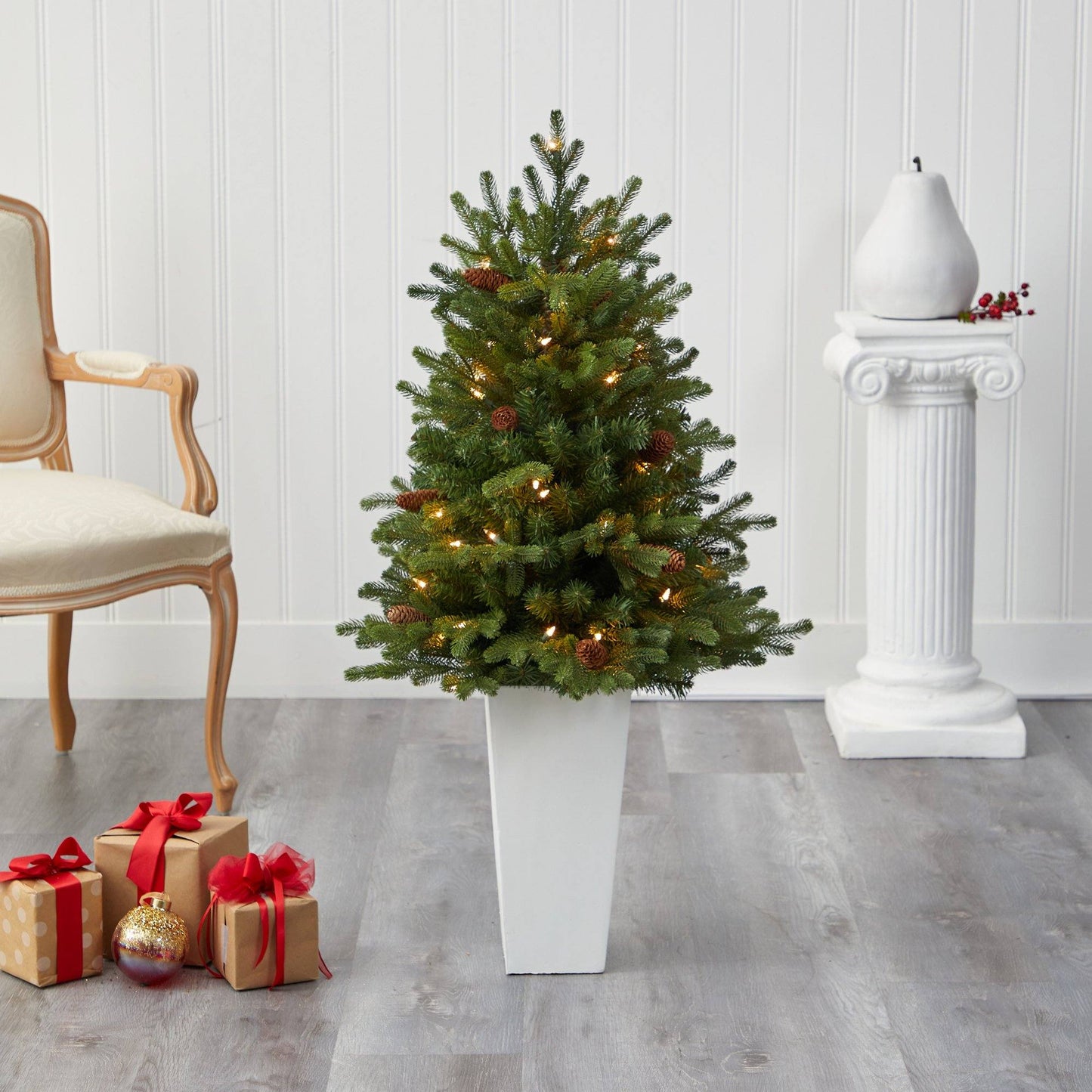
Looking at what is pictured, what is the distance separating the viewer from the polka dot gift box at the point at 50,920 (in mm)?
2014

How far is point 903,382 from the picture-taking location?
112 inches

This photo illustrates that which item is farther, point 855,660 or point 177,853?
point 855,660

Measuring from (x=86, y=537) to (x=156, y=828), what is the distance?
58 cm

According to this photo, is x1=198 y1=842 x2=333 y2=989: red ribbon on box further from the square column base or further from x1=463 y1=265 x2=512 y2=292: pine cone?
A: the square column base

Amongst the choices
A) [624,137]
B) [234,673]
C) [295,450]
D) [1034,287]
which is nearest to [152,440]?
[295,450]

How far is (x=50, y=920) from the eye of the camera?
2.02 m

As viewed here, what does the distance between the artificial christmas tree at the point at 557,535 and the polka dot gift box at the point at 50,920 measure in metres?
0.49

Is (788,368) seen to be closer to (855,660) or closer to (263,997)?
(855,660)

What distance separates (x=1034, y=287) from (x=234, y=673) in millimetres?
1901

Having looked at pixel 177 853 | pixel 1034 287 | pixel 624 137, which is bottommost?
pixel 177 853

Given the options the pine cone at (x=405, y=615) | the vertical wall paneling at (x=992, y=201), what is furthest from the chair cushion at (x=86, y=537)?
the vertical wall paneling at (x=992, y=201)

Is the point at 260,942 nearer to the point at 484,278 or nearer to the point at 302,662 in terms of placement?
the point at 484,278

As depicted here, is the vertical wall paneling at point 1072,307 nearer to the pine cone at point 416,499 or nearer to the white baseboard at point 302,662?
the white baseboard at point 302,662

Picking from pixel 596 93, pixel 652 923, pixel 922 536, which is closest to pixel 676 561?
pixel 652 923
